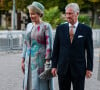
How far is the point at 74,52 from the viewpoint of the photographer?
19.4ft

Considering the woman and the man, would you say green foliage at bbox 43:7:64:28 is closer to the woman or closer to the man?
the woman

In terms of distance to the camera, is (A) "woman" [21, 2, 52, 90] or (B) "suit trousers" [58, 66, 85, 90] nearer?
(B) "suit trousers" [58, 66, 85, 90]

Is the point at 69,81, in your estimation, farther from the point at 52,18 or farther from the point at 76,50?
the point at 52,18

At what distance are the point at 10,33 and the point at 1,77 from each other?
10289 millimetres

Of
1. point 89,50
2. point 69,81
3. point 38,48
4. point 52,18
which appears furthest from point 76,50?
point 52,18

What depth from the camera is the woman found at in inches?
258

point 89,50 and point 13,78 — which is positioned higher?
point 89,50

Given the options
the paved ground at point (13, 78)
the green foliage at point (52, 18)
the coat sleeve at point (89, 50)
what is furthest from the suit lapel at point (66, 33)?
the green foliage at point (52, 18)

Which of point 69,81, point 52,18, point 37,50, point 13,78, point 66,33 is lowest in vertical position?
point 13,78

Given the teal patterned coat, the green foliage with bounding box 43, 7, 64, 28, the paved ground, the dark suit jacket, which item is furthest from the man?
the green foliage with bounding box 43, 7, 64, 28

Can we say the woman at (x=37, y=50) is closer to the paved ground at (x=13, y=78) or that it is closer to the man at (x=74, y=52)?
the man at (x=74, y=52)

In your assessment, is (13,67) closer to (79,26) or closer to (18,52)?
(18,52)

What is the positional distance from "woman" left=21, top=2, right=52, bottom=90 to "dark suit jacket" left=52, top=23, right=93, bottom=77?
23.0 inches

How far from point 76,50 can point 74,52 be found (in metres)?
0.04
